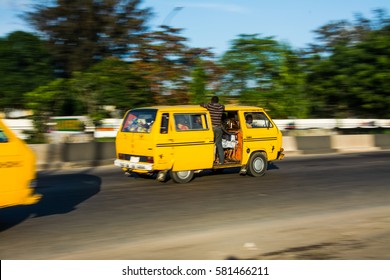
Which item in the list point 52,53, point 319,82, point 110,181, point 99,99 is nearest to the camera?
point 110,181

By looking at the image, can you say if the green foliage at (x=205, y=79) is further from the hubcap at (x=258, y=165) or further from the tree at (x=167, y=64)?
the hubcap at (x=258, y=165)

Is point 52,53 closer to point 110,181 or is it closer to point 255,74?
point 255,74

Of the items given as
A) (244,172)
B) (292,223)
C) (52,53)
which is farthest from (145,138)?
(52,53)

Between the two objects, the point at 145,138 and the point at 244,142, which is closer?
the point at 145,138

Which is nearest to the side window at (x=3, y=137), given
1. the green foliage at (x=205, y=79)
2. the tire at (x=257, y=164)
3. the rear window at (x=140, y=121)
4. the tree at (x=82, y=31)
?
the rear window at (x=140, y=121)

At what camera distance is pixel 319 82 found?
108ft

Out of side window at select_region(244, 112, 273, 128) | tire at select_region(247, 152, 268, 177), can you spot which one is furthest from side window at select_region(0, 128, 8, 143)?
tire at select_region(247, 152, 268, 177)

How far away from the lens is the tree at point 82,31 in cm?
4066

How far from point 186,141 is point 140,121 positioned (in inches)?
46.0

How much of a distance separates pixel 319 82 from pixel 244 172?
2063 cm


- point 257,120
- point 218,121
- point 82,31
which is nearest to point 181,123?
point 218,121

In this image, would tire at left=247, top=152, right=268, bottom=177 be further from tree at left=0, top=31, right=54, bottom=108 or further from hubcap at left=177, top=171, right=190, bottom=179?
tree at left=0, top=31, right=54, bottom=108

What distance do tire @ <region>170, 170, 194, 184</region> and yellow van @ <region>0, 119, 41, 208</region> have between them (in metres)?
5.23

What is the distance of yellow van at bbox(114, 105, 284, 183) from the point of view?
470 inches
